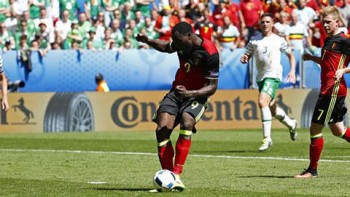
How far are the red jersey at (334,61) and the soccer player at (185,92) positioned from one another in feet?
7.47

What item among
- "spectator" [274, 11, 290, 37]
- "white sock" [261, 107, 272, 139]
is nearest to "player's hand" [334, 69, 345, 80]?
"white sock" [261, 107, 272, 139]

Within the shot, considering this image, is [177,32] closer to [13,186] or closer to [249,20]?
[13,186]

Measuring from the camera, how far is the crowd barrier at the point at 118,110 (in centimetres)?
2772

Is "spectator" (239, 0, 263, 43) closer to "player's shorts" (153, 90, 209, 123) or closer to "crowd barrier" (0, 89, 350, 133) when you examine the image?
"crowd barrier" (0, 89, 350, 133)

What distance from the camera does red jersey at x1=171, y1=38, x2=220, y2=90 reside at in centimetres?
1264

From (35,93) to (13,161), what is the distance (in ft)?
33.3

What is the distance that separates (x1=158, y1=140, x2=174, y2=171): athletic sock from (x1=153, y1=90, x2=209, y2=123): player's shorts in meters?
0.37

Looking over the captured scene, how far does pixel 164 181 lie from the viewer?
40.1 ft

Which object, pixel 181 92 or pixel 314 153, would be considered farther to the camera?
pixel 314 153

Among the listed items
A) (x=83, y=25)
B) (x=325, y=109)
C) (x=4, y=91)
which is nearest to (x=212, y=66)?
(x=325, y=109)

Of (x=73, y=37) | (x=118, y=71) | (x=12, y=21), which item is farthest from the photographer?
(x=73, y=37)

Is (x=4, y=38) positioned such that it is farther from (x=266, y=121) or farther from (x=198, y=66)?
(x=198, y=66)

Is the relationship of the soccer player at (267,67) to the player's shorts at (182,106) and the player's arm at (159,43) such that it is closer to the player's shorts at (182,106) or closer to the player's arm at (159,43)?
the player's arm at (159,43)

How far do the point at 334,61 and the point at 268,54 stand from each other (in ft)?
20.3
